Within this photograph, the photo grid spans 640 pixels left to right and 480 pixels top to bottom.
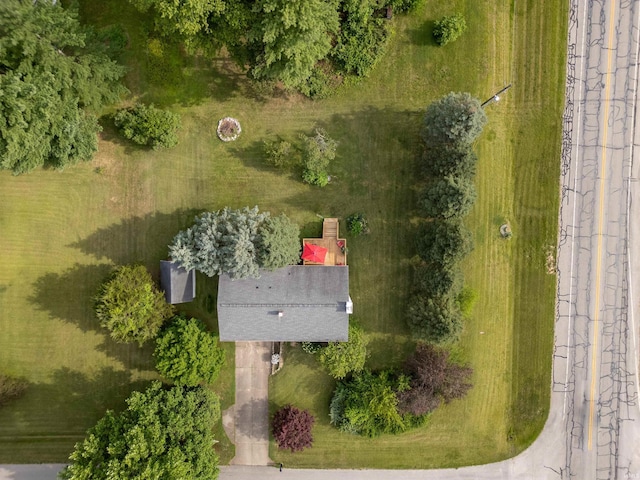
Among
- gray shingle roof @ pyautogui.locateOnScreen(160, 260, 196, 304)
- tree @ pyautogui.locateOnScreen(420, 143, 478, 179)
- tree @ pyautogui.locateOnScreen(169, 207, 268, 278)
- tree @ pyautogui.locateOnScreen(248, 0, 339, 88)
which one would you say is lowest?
gray shingle roof @ pyautogui.locateOnScreen(160, 260, 196, 304)

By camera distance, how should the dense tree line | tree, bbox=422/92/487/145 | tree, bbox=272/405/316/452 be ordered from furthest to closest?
tree, bbox=272/405/316/452, tree, bbox=422/92/487/145, the dense tree line

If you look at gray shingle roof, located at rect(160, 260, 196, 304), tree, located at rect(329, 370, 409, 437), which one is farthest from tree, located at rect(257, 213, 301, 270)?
tree, located at rect(329, 370, 409, 437)

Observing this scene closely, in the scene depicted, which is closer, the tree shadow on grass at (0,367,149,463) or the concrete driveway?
the tree shadow on grass at (0,367,149,463)

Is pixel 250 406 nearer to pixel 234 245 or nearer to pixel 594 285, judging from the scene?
pixel 234 245

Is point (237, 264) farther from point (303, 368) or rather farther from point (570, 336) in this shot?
point (570, 336)

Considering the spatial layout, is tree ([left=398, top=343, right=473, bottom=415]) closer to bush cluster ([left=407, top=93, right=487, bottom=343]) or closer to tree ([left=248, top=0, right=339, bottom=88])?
bush cluster ([left=407, top=93, right=487, bottom=343])

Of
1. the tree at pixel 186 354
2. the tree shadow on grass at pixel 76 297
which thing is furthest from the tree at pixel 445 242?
the tree shadow on grass at pixel 76 297

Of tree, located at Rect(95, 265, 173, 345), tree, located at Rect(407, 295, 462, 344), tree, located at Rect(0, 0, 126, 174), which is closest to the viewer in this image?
tree, located at Rect(0, 0, 126, 174)
